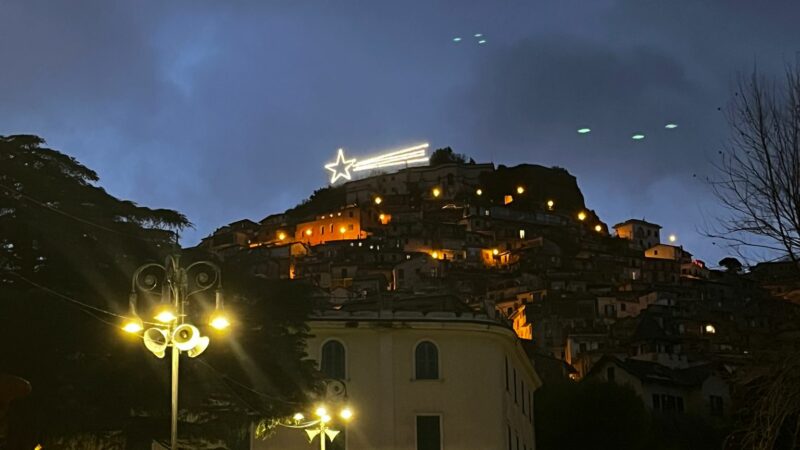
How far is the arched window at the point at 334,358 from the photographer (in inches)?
1425

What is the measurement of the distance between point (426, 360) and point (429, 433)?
240cm

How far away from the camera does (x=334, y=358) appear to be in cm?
3638

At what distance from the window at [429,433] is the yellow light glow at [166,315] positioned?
21.1 m

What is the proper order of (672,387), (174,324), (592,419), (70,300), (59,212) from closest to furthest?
(174,324) → (70,300) → (59,212) → (592,419) → (672,387)

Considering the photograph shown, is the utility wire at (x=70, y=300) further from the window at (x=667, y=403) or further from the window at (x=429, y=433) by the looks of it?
the window at (x=667, y=403)

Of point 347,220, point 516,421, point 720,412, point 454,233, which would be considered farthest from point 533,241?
point 516,421

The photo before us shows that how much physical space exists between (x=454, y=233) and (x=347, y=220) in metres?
15.5

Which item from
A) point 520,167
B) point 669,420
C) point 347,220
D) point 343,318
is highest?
point 520,167

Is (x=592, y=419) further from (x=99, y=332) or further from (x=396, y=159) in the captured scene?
(x=396, y=159)

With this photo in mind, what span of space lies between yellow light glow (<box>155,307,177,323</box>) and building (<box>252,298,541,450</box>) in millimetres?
20042

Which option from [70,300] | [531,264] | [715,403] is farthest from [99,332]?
[531,264]

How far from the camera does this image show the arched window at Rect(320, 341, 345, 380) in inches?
1425

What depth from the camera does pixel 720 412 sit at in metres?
71.1

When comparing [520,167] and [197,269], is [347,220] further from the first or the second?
[197,269]
